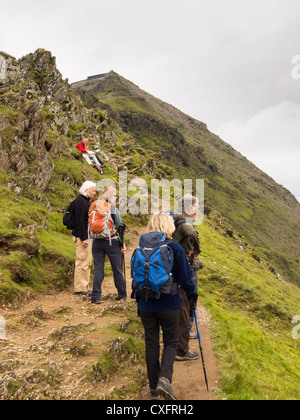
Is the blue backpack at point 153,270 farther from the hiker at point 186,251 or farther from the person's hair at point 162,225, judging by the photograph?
the hiker at point 186,251

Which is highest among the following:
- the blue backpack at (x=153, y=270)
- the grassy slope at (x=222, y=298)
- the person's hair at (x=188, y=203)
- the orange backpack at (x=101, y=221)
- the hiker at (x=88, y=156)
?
the hiker at (x=88, y=156)

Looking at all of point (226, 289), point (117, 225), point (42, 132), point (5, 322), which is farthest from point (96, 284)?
point (42, 132)

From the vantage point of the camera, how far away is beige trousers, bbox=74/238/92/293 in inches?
390

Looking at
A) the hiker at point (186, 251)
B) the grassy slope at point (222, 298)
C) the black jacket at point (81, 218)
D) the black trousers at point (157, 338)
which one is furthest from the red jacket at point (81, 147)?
the black trousers at point (157, 338)

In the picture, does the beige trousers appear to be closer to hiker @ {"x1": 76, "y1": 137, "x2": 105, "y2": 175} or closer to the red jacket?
hiker @ {"x1": 76, "y1": 137, "x2": 105, "y2": 175}

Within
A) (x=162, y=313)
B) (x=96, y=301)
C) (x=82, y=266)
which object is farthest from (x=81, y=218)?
(x=162, y=313)

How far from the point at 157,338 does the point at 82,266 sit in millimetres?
5012

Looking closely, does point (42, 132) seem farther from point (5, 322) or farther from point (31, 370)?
point (31, 370)

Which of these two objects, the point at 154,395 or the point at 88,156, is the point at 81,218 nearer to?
the point at 154,395

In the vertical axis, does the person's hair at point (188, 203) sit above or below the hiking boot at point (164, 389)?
above

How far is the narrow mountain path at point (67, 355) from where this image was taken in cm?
516

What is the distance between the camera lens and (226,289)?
1627cm

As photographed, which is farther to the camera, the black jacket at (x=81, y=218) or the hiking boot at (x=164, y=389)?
the black jacket at (x=81, y=218)
